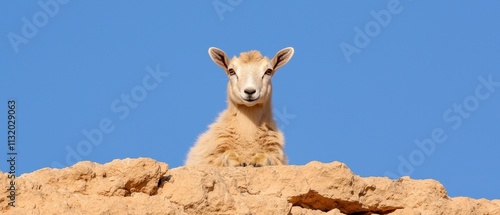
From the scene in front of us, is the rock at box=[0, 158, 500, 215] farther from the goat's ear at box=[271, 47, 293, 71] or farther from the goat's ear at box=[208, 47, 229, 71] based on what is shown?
the goat's ear at box=[208, 47, 229, 71]

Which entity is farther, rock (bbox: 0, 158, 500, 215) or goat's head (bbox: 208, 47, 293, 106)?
goat's head (bbox: 208, 47, 293, 106)

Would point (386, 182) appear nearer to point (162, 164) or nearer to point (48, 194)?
point (162, 164)

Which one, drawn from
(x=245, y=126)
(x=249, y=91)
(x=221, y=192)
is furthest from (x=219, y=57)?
(x=221, y=192)

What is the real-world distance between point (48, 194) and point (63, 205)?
211 millimetres

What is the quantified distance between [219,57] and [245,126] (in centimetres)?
230

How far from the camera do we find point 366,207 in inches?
489

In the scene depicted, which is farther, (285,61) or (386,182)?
(285,61)

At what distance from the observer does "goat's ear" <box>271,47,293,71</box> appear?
18141 millimetres

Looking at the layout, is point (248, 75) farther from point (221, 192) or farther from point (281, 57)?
point (221, 192)

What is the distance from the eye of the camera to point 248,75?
17094 mm

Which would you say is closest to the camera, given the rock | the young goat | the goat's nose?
the rock

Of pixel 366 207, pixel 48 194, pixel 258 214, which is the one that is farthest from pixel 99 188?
pixel 366 207

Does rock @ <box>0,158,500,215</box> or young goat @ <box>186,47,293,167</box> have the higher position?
young goat @ <box>186,47,293,167</box>

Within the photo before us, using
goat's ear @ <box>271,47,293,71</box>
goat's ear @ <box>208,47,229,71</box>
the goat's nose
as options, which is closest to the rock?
the goat's nose
